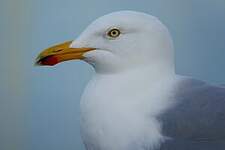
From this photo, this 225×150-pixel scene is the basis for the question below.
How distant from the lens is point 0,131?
1.10 m

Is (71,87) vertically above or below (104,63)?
below

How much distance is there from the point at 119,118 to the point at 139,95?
48 mm

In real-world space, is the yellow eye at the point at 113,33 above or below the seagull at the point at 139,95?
above

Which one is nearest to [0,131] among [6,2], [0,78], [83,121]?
[0,78]

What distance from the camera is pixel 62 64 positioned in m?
1.07

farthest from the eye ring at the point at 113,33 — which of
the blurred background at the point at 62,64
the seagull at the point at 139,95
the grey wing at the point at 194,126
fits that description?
the blurred background at the point at 62,64

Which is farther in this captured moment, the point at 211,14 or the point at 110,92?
the point at 211,14

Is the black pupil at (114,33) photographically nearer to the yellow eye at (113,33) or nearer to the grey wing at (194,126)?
the yellow eye at (113,33)

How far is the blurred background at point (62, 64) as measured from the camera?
1043 mm

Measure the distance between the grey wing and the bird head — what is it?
85 millimetres

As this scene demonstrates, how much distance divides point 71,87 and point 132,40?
0.35 meters

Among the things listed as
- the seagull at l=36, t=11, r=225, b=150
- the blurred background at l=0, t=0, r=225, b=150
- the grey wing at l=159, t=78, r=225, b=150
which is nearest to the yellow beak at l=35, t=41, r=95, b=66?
the seagull at l=36, t=11, r=225, b=150

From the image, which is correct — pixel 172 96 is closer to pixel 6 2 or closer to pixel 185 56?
pixel 185 56

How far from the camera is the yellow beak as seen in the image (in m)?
0.74
